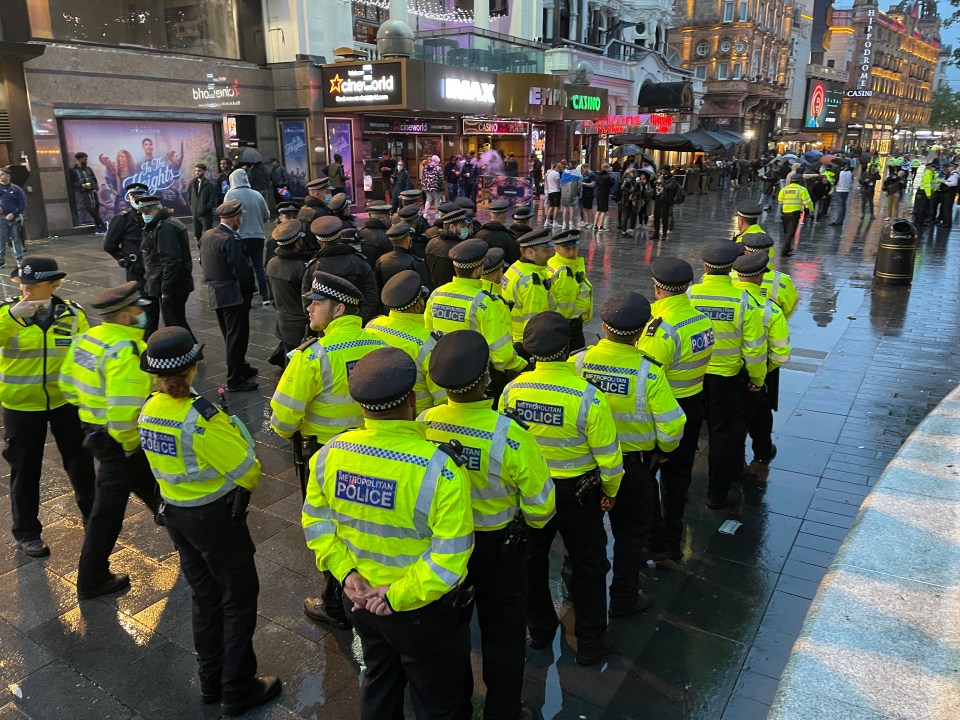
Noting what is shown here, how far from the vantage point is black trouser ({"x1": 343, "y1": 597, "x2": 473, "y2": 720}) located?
2.58 m

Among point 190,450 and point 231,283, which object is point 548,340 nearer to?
point 190,450

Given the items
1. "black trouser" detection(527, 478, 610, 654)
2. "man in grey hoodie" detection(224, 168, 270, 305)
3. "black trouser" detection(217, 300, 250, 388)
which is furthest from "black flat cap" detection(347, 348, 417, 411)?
"man in grey hoodie" detection(224, 168, 270, 305)

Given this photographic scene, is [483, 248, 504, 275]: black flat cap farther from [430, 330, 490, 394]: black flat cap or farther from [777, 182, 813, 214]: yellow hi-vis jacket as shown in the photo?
[777, 182, 813, 214]: yellow hi-vis jacket


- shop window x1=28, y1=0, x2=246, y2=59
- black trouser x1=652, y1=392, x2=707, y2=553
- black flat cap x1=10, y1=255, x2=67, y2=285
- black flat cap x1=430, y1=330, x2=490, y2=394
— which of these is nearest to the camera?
black flat cap x1=430, y1=330, x2=490, y2=394

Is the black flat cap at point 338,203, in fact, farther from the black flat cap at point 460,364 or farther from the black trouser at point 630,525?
the black flat cap at point 460,364

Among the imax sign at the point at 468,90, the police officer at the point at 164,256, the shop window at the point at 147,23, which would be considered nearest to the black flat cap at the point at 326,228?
the police officer at the point at 164,256

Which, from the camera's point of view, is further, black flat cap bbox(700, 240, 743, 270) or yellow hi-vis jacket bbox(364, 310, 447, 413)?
black flat cap bbox(700, 240, 743, 270)

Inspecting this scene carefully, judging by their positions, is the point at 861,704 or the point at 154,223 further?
the point at 154,223

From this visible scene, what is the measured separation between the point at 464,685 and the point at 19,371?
3.65m

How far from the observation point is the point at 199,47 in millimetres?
20797

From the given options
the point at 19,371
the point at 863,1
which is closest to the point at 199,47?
the point at 19,371

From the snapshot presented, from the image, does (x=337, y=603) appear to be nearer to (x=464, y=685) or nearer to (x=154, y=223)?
(x=464, y=685)

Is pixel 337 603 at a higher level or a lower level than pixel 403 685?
lower

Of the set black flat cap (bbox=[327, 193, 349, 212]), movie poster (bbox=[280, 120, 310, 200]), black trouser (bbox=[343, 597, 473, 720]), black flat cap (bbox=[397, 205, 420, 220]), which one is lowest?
black trouser (bbox=[343, 597, 473, 720])
